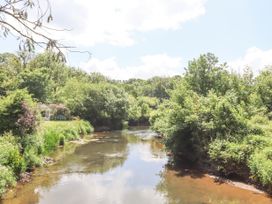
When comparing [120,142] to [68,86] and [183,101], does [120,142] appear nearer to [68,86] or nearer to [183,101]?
[183,101]

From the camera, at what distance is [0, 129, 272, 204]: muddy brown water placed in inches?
625

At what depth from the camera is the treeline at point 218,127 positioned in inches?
703

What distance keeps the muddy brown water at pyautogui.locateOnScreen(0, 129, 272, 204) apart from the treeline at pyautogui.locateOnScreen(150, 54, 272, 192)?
1.31 meters

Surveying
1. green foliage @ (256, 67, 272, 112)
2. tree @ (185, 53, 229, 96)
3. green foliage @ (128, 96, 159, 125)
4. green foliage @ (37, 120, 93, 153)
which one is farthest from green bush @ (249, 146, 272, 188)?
green foliage @ (128, 96, 159, 125)

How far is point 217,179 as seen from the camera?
1900cm

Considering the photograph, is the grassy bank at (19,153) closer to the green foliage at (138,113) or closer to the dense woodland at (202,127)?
the dense woodland at (202,127)

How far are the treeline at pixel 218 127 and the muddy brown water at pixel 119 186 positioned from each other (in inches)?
51.6

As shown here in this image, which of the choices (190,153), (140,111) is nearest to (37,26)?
(190,153)

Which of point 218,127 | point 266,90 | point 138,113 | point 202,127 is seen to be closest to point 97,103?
point 138,113

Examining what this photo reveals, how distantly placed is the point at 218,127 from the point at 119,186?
23.4ft

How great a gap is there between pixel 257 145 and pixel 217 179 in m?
3.00

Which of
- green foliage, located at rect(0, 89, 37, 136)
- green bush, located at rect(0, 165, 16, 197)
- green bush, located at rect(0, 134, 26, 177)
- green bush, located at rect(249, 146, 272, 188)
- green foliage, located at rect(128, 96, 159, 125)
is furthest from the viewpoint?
green foliage, located at rect(128, 96, 159, 125)

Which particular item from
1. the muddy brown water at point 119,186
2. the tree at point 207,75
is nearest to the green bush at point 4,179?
the muddy brown water at point 119,186

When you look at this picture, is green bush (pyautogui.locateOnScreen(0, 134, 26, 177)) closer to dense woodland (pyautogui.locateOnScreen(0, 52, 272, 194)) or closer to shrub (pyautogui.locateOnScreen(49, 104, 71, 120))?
dense woodland (pyautogui.locateOnScreen(0, 52, 272, 194))
